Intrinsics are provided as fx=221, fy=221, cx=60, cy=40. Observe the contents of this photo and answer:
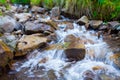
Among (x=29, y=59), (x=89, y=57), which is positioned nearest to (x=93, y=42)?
(x=89, y=57)

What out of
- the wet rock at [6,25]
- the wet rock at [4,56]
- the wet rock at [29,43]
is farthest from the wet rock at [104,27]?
the wet rock at [4,56]

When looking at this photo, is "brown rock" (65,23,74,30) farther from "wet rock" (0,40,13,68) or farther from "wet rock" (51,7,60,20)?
"wet rock" (0,40,13,68)

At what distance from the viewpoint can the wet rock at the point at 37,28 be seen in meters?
7.00

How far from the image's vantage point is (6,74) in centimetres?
486

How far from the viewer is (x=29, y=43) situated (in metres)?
6.05

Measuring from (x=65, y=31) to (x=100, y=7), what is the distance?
1.93m

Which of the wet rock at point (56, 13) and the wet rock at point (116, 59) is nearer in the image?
the wet rock at point (116, 59)

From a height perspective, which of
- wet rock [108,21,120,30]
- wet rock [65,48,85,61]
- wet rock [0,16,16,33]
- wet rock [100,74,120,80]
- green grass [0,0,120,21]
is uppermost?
green grass [0,0,120,21]

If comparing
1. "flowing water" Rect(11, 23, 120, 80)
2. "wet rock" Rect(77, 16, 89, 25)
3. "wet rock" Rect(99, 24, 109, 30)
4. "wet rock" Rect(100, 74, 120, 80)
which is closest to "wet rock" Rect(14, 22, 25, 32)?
"flowing water" Rect(11, 23, 120, 80)

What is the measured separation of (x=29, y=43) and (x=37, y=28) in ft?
3.72

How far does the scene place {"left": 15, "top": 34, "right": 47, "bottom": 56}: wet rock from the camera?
5.66 metres

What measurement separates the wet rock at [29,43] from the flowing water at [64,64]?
0.18 metres

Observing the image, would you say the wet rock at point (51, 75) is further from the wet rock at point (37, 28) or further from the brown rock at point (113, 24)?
the brown rock at point (113, 24)

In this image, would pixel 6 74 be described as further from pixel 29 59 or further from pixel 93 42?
pixel 93 42
